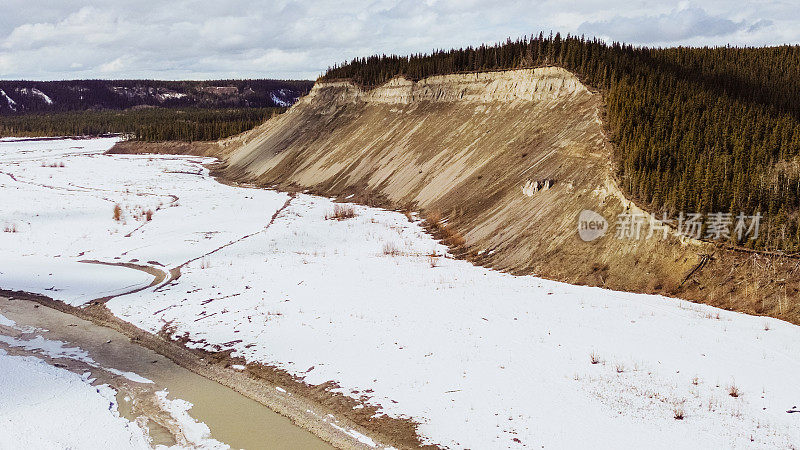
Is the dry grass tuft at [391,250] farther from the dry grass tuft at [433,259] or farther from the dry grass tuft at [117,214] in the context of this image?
the dry grass tuft at [117,214]

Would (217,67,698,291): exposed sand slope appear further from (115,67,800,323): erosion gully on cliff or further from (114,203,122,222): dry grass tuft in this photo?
(114,203,122,222): dry grass tuft

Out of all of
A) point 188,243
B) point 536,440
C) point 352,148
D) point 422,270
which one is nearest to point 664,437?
point 536,440

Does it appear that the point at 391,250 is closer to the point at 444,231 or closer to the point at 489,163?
the point at 444,231

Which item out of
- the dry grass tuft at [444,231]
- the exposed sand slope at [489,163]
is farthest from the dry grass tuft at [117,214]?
the dry grass tuft at [444,231]

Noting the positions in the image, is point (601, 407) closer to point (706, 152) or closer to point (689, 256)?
point (689, 256)

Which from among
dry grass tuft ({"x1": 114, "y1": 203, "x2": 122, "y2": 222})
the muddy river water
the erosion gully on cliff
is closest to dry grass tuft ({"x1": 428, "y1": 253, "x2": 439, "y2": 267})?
the erosion gully on cliff
